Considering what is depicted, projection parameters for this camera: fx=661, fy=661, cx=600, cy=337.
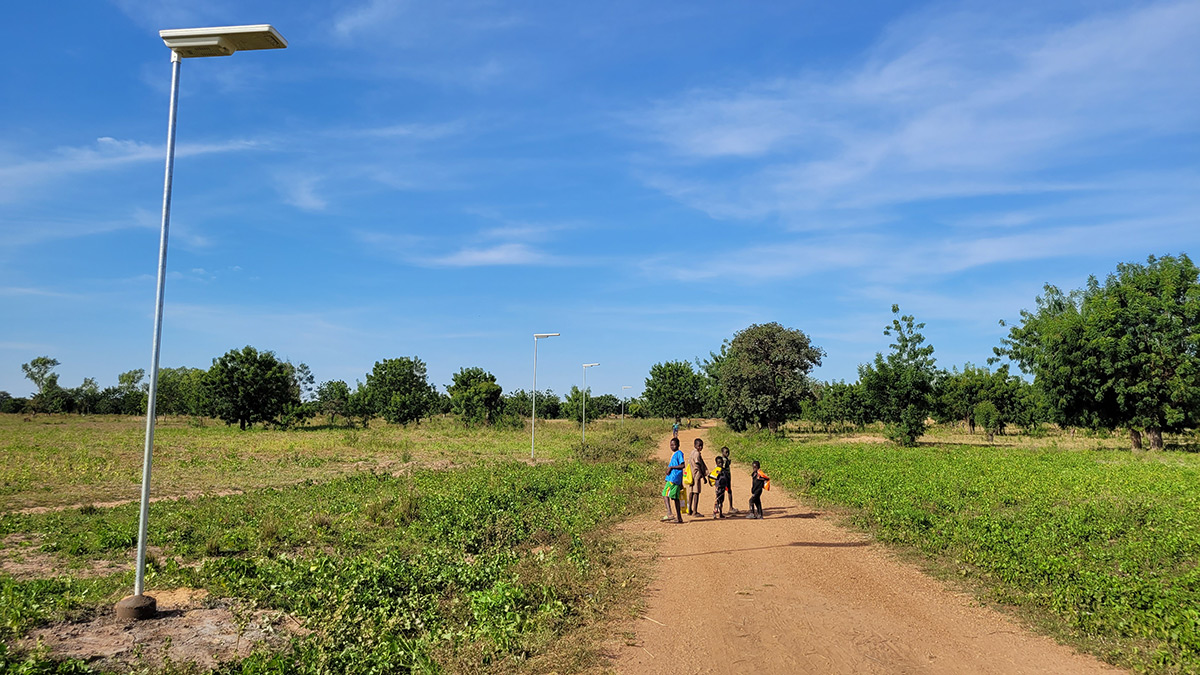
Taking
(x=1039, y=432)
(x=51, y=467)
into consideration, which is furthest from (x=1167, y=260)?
(x=51, y=467)

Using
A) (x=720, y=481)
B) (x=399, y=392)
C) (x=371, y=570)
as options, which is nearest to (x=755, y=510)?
(x=720, y=481)

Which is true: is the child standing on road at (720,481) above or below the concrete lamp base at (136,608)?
above

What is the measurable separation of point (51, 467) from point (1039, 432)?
77.9 metres

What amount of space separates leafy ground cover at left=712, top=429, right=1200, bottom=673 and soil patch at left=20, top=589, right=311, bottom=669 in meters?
9.33

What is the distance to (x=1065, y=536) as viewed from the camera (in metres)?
11.8

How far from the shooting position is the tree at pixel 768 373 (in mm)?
46062

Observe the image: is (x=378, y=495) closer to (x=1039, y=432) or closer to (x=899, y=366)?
(x=899, y=366)

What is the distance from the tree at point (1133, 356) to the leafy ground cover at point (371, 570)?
3560 centimetres

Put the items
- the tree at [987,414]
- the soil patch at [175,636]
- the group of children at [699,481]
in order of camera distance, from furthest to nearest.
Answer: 1. the tree at [987,414]
2. the group of children at [699,481]
3. the soil patch at [175,636]

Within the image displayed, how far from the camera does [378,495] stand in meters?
18.8

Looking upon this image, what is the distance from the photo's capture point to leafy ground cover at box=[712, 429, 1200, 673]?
765 cm

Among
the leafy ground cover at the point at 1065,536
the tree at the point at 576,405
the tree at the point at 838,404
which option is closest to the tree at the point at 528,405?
the tree at the point at 576,405

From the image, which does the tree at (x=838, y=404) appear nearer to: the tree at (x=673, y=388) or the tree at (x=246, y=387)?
the tree at (x=673, y=388)

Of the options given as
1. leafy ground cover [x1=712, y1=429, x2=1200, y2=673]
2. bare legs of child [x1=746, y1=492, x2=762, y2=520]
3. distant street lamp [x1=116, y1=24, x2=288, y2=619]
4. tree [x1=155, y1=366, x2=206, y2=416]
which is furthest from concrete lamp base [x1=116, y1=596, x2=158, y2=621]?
tree [x1=155, y1=366, x2=206, y2=416]
